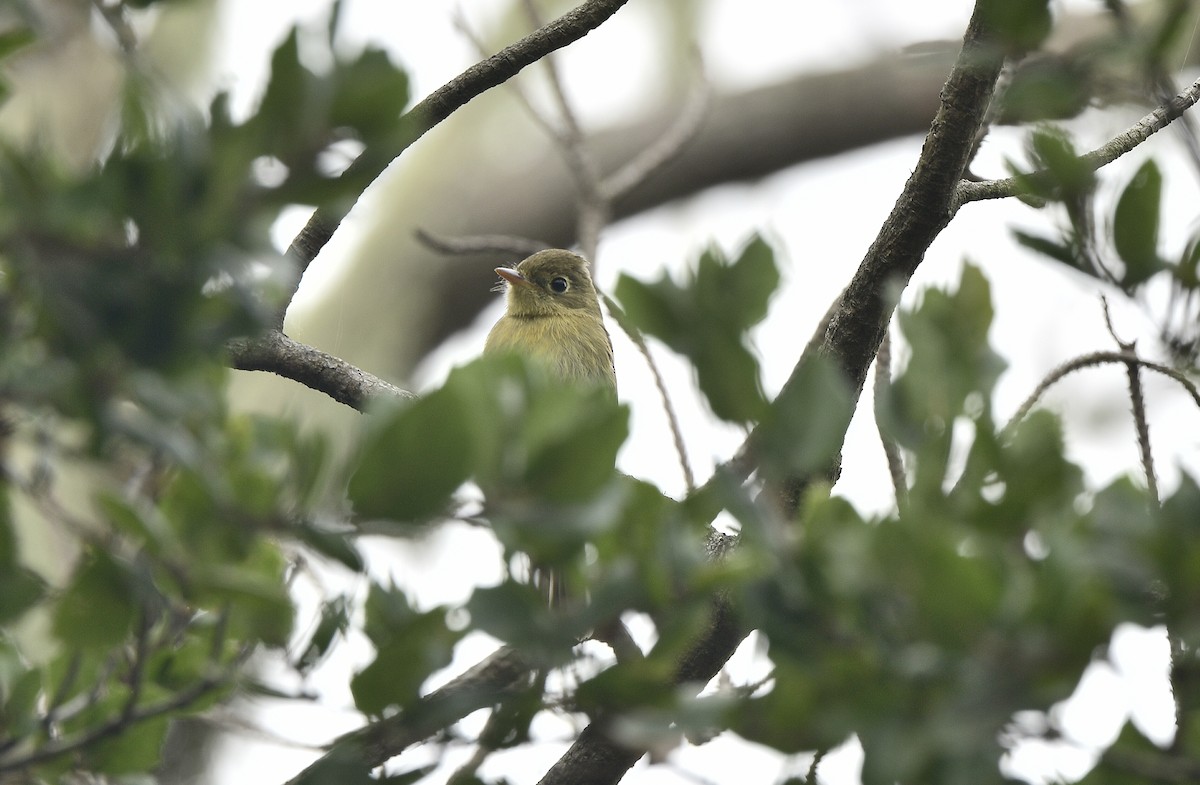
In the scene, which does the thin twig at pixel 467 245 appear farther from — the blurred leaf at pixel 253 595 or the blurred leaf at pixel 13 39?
the blurred leaf at pixel 13 39

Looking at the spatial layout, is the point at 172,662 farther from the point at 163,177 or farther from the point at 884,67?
the point at 884,67

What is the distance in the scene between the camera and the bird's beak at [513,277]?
22.1ft

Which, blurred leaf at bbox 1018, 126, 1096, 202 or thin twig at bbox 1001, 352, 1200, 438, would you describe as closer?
blurred leaf at bbox 1018, 126, 1096, 202

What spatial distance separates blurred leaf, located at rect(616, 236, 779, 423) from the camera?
3.79ft

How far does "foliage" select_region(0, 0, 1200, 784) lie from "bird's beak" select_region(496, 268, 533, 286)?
5.46m

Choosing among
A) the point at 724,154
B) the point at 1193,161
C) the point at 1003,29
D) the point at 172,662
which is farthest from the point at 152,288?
the point at 724,154

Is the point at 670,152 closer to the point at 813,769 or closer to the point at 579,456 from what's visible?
the point at 813,769

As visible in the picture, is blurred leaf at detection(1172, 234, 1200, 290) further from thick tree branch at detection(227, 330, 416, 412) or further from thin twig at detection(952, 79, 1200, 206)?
thick tree branch at detection(227, 330, 416, 412)

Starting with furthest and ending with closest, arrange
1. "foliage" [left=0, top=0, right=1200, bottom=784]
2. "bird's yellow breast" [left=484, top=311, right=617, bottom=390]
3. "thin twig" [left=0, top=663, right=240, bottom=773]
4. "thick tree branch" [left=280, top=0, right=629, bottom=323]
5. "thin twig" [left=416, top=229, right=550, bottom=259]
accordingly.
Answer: "bird's yellow breast" [left=484, top=311, right=617, bottom=390], "thin twig" [left=416, top=229, right=550, bottom=259], "thick tree branch" [left=280, top=0, right=629, bottom=323], "thin twig" [left=0, top=663, right=240, bottom=773], "foliage" [left=0, top=0, right=1200, bottom=784]

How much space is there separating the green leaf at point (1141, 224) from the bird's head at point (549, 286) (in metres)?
5.39

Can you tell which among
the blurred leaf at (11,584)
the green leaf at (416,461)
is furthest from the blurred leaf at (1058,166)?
the blurred leaf at (11,584)

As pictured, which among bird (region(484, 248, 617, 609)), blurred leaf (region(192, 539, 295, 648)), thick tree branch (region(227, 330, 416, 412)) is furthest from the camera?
bird (region(484, 248, 617, 609))

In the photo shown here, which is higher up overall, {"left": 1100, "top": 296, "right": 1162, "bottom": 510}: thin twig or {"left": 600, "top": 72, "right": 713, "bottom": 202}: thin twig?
{"left": 600, "top": 72, "right": 713, "bottom": 202}: thin twig

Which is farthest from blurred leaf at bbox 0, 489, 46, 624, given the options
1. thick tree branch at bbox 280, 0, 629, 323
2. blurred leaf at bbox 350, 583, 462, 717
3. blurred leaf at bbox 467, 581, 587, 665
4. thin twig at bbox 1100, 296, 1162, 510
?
thin twig at bbox 1100, 296, 1162, 510
